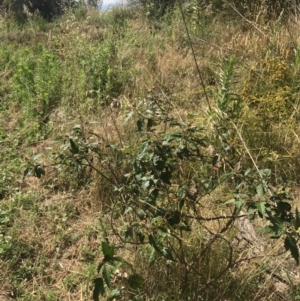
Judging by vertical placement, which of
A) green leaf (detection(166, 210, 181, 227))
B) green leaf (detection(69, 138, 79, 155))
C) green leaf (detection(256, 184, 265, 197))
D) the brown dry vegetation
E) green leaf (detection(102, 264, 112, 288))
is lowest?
the brown dry vegetation

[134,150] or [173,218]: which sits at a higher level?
[134,150]

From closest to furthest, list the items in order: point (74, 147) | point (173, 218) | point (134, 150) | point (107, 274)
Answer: point (107, 274)
point (173, 218)
point (74, 147)
point (134, 150)

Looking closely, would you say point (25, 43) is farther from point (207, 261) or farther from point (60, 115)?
point (207, 261)

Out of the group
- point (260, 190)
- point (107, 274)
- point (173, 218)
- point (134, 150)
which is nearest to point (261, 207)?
point (260, 190)

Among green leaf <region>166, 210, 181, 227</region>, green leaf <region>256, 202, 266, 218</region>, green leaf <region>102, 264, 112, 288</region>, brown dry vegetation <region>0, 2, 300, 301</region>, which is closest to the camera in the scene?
green leaf <region>102, 264, 112, 288</region>

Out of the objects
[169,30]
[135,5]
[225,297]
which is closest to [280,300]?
[225,297]

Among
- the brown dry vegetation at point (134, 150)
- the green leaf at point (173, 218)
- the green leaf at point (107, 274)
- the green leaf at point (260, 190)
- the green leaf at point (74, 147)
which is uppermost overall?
the green leaf at point (74, 147)

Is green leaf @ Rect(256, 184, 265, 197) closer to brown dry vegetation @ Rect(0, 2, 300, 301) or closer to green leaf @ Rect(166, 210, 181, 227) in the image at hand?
brown dry vegetation @ Rect(0, 2, 300, 301)

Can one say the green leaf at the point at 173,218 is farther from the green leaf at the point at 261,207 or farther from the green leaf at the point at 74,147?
the green leaf at the point at 74,147

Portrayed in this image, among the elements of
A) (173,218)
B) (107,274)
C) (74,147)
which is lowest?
(173,218)

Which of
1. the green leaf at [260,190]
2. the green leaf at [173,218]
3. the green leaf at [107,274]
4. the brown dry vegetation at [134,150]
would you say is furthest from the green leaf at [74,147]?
the green leaf at [260,190]

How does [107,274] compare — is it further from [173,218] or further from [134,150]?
[134,150]

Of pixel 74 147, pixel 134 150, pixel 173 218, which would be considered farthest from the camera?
pixel 134 150

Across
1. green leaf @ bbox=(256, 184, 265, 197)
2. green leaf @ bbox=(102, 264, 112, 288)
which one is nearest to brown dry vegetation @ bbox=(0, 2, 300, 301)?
green leaf @ bbox=(256, 184, 265, 197)
